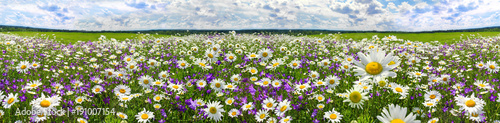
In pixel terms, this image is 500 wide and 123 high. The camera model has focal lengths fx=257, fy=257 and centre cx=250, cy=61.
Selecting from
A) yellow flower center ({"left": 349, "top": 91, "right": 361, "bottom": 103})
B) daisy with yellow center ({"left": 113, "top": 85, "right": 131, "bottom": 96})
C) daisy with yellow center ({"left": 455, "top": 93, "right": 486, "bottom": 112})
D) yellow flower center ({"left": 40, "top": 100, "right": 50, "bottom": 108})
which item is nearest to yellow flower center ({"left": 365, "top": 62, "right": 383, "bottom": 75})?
yellow flower center ({"left": 349, "top": 91, "right": 361, "bottom": 103})

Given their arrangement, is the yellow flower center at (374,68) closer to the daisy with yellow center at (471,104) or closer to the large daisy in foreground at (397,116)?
the large daisy in foreground at (397,116)

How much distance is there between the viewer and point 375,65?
1.74 m

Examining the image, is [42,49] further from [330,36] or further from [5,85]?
[330,36]

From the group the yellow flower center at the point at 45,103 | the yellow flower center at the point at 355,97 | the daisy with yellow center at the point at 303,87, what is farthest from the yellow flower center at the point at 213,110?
the yellow flower center at the point at 45,103

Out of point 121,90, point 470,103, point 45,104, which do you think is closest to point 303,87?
point 470,103

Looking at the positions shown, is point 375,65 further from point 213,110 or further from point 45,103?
point 45,103

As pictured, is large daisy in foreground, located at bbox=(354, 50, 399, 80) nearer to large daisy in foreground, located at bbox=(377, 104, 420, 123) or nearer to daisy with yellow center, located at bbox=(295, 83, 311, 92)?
large daisy in foreground, located at bbox=(377, 104, 420, 123)

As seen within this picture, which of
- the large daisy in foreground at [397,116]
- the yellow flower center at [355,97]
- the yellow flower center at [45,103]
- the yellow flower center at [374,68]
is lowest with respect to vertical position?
the yellow flower center at [45,103]

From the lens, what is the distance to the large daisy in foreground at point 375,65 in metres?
1.74

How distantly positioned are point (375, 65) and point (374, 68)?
0.09ft

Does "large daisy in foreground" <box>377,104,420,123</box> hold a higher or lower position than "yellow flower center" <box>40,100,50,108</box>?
higher

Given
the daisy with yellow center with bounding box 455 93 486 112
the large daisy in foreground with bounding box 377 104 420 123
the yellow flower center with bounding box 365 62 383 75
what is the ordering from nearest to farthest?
the large daisy in foreground with bounding box 377 104 420 123 < the yellow flower center with bounding box 365 62 383 75 < the daisy with yellow center with bounding box 455 93 486 112

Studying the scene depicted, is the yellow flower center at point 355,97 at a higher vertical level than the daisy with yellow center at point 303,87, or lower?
higher

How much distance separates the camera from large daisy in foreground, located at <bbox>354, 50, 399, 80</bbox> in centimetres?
174
